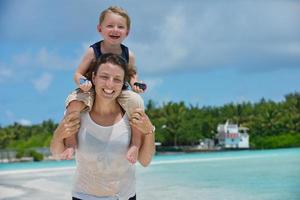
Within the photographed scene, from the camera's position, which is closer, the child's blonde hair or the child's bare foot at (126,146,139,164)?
the child's bare foot at (126,146,139,164)

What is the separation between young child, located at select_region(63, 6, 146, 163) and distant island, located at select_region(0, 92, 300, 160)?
4648cm

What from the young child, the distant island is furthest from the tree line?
the young child

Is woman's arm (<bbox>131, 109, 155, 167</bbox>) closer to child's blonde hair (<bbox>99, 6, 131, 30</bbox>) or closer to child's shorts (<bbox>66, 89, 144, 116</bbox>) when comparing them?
child's shorts (<bbox>66, 89, 144, 116</bbox>)

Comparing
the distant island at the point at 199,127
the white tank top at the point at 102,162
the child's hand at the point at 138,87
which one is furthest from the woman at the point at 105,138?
the distant island at the point at 199,127

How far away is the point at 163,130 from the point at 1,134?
13749 millimetres

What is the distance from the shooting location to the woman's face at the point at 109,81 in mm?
2061

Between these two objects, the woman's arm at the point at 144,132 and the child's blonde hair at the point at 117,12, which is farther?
the child's blonde hair at the point at 117,12

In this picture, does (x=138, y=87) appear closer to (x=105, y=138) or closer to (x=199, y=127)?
(x=105, y=138)

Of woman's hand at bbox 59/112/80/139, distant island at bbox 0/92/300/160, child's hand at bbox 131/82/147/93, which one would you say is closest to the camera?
woman's hand at bbox 59/112/80/139

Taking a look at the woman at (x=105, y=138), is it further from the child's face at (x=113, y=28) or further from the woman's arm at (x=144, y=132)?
the child's face at (x=113, y=28)

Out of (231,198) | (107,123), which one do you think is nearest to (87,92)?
(107,123)

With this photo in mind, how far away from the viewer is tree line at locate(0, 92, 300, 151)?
50625mm

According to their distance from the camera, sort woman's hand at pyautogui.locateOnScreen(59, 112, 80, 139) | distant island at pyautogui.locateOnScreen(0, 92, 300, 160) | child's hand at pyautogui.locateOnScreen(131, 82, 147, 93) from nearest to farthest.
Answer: woman's hand at pyautogui.locateOnScreen(59, 112, 80, 139)
child's hand at pyautogui.locateOnScreen(131, 82, 147, 93)
distant island at pyautogui.locateOnScreen(0, 92, 300, 160)

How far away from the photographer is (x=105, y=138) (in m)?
2.10
